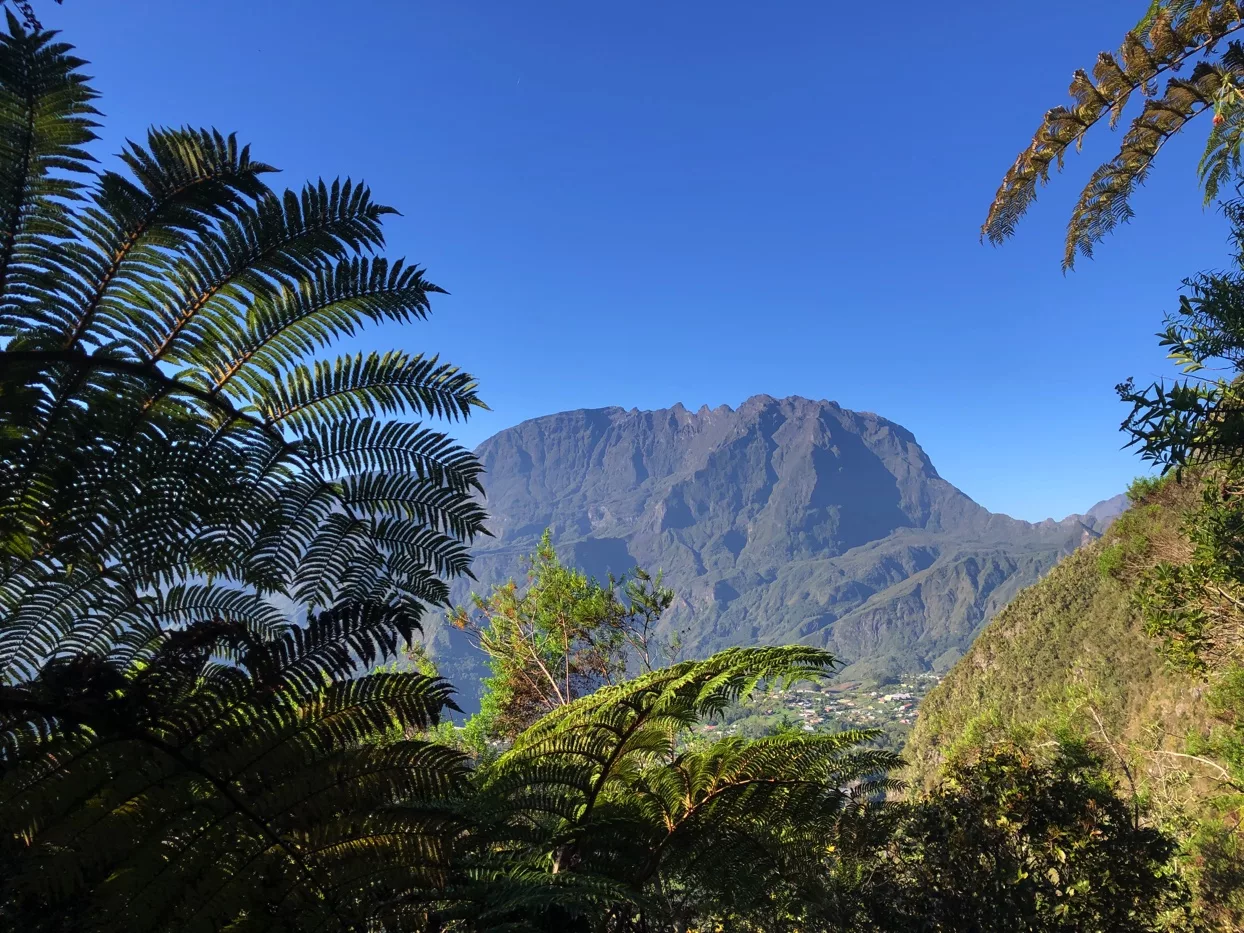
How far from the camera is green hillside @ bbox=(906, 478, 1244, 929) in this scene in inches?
288

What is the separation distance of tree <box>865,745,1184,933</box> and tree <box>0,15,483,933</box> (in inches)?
94.2

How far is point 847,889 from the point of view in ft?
10.9

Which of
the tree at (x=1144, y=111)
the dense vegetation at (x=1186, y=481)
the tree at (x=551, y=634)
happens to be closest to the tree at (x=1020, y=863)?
the dense vegetation at (x=1186, y=481)

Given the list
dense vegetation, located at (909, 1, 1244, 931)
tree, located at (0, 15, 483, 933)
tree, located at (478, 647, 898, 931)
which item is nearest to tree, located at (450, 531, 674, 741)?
dense vegetation, located at (909, 1, 1244, 931)

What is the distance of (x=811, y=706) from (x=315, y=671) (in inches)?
4501

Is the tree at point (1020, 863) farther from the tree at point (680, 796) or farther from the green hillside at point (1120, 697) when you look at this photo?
the green hillside at point (1120, 697)

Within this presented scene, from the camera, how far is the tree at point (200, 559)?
1.49 meters

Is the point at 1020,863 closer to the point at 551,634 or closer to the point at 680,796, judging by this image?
the point at 680,796

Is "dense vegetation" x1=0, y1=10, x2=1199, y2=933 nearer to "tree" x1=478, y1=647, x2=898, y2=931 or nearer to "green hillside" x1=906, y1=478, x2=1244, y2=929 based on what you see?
"tree" x1=478, y1=647, x2=898, y2=931

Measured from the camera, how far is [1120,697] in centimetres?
2712

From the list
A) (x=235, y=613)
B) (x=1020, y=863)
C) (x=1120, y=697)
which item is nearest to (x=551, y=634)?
(x=1020, y=863)

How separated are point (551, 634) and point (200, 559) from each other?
9.53 m

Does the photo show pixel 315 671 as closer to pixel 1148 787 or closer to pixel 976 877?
pixel 976 877

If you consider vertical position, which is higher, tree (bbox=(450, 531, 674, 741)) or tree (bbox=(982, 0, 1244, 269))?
tree (bbox=(982, 0, 1244, 269))
